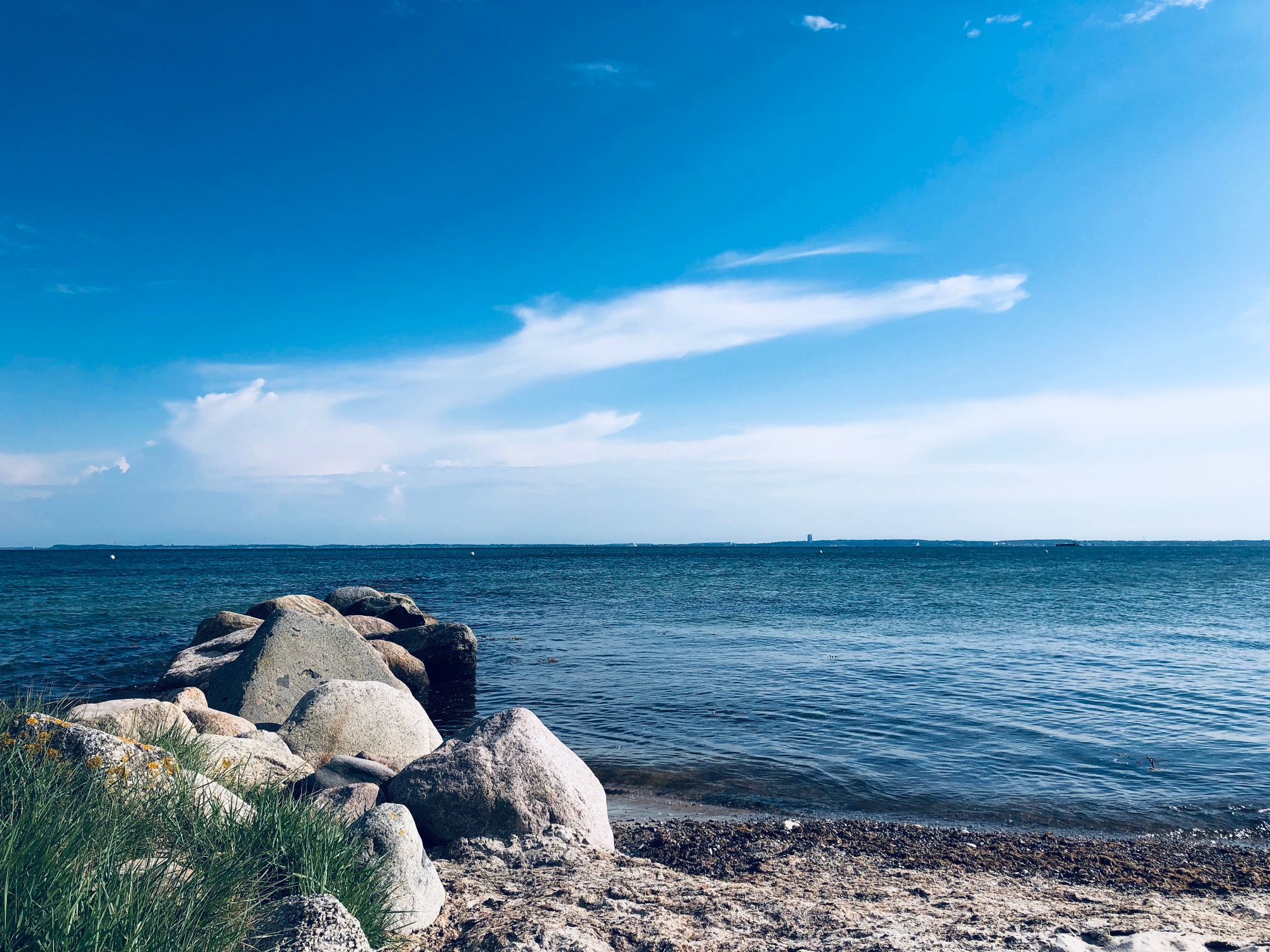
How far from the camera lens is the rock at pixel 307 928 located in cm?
376

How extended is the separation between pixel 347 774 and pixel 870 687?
37.7ft

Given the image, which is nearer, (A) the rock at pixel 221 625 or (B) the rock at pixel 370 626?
(A) the rock at pixel 221 625

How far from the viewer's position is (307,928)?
151 inches

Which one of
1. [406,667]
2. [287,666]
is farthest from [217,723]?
[406,667]

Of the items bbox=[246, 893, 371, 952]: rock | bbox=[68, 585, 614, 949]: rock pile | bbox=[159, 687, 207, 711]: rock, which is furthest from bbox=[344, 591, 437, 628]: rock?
bbox=[246, 893, 371, 952]: rock

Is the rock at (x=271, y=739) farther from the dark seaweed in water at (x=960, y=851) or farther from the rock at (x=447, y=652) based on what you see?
the rock at (x=447, y=652)

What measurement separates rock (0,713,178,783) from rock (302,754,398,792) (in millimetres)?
1865

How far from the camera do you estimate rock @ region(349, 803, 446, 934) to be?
5016mm

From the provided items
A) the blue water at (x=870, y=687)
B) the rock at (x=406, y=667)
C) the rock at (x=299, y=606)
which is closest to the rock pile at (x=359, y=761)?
the blue water at (x=870, y=687)

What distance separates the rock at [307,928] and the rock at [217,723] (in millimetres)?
5327

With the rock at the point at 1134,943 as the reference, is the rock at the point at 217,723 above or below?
above

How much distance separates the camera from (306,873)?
14.4ft

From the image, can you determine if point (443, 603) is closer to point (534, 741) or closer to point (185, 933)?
point (534, 741)

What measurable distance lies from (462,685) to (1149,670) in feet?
51.6
